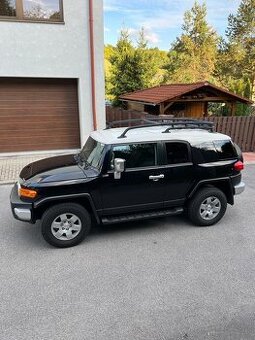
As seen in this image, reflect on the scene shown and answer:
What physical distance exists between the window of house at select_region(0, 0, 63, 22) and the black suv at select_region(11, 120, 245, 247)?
19.8 feet

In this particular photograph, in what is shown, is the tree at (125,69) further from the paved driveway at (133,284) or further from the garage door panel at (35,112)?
the paved driveway at (133,284)

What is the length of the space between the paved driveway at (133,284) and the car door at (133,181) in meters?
0.57

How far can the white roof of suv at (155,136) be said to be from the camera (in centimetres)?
487

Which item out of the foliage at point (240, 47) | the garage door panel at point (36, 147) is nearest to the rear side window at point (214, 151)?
the garage door panel at point (36, 147)

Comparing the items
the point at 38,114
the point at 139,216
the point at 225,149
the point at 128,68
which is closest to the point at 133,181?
the point at 139,216

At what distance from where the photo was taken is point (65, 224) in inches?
182

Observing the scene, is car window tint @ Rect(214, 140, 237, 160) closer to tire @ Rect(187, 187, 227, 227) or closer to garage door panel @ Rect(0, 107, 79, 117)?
tire @ Rect(187, 187, 227, 227)

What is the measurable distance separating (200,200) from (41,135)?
22.7 feet

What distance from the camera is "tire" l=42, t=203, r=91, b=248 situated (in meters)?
4.53

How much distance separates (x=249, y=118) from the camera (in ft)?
36.2

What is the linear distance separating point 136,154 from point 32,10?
23.4 feet

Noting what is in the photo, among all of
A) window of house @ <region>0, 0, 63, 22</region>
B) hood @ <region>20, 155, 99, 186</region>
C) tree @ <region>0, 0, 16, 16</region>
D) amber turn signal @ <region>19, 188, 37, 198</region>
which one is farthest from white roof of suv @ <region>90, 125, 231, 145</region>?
tree @ <region>0, 0, 16, 16</region>

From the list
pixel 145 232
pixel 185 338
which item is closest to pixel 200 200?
pixel 145 232

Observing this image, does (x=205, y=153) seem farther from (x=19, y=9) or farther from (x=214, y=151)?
(x=19, y=9)
